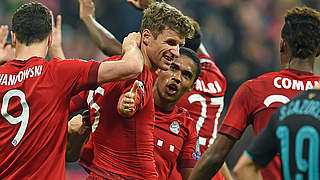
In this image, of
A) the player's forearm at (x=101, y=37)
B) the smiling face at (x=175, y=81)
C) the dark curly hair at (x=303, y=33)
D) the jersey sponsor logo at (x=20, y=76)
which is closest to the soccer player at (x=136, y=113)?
the jersey sponsor logo at (x=20, y=76)

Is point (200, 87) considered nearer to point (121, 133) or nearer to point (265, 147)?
point (121, 133)

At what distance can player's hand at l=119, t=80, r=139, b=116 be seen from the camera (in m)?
3.68

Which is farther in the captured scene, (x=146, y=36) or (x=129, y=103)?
(x=146, y=36)

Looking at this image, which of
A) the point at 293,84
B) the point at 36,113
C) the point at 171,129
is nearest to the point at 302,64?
the point at 293,84

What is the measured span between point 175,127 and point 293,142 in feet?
7.45

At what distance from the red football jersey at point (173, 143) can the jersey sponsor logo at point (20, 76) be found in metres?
1.44

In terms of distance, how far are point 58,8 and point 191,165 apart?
6.47 meters

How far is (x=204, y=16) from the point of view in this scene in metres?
11.5

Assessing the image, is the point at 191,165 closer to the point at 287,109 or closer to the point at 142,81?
the point at 142,81

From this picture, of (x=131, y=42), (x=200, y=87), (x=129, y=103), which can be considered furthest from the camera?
(x=200, y=87)

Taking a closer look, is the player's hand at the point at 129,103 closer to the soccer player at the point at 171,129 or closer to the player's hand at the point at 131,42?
the player's hand at the point at 131,42

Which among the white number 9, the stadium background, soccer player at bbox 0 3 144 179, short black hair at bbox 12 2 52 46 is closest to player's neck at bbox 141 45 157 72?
soccer player at bbox 0 3 144 179

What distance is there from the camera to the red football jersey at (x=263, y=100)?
12.3ft

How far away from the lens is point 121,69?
3793 mm
